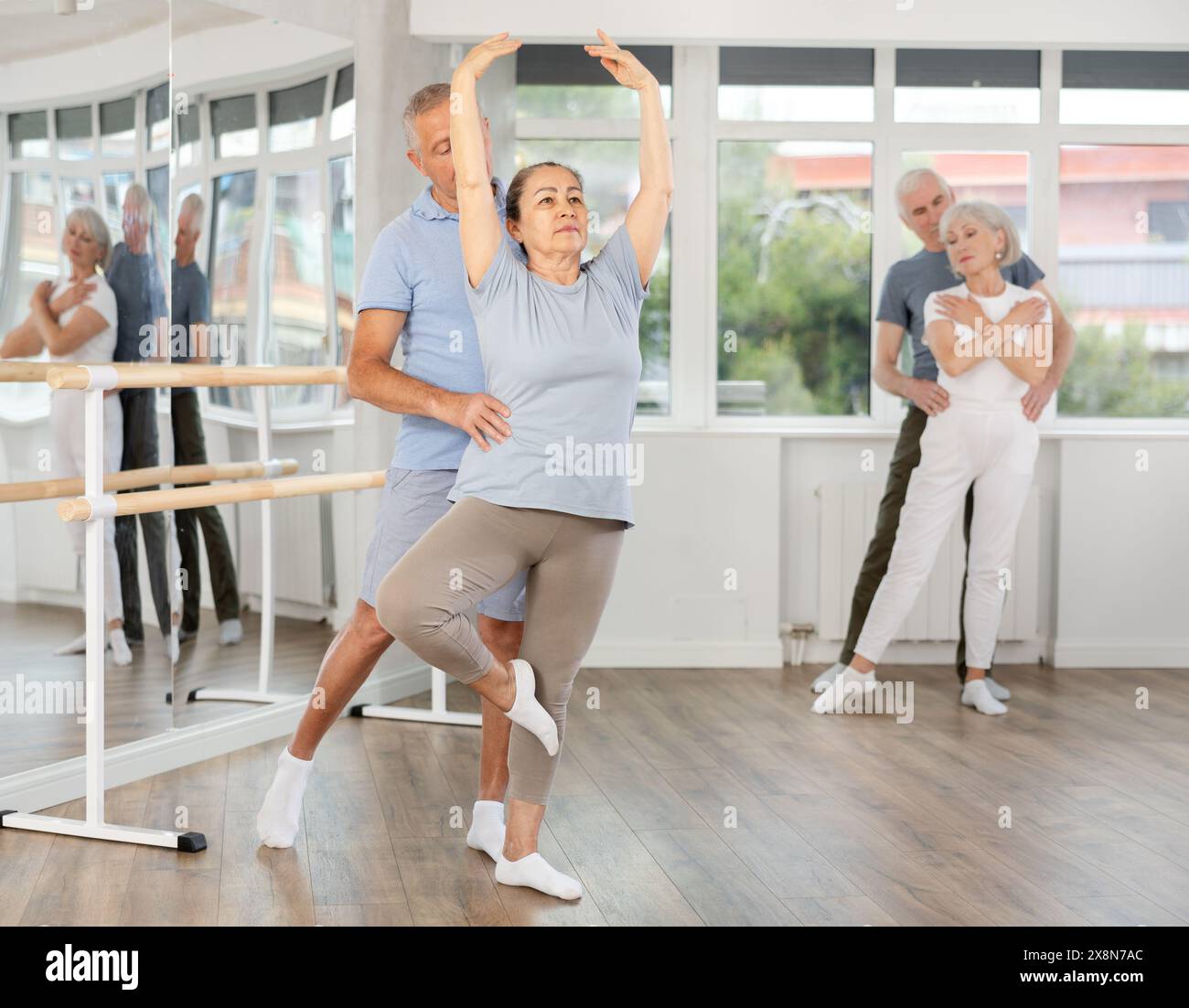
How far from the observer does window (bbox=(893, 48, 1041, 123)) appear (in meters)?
5.36

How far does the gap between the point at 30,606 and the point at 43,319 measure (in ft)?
2.22

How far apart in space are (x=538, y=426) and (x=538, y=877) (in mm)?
873

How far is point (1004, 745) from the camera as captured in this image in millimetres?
4027

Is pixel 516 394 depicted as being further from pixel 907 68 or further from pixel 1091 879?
pixel 907 68

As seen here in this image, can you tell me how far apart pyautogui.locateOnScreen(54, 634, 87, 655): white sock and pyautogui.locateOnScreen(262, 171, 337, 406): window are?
1002mm

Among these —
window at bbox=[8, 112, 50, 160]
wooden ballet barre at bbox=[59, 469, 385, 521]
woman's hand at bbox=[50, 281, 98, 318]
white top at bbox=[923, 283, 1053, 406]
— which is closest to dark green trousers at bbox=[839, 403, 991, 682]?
white top at bbox=[923, 283, 1053, 406]

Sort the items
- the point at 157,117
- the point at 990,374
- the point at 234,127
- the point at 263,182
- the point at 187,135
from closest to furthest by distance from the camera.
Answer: the point at 157,117
the point at 187,135
the point at 234,127
the point at 263,182
the point at 990,374

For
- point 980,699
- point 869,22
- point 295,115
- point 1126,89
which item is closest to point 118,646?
point 295,115

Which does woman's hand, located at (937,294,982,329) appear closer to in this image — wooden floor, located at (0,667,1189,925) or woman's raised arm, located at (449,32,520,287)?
wooden floor, located at (0,667,1189,925)

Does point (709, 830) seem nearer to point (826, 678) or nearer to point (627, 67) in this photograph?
point (627, 67)

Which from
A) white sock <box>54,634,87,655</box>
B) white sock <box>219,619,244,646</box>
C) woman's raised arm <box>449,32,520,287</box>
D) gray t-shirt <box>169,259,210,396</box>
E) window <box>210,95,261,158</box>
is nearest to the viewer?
woman's raised arm <box>449,32,520,287</box>

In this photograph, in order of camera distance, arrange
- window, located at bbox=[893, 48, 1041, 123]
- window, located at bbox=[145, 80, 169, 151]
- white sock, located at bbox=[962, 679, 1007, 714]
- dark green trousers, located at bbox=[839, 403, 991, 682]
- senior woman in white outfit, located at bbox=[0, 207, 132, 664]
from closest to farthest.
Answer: senior woman in white outfit, located at bbox=[0, 207, 132, 664]
window, located at bbox=[145, 80, 169, 151]
white sock, located at bbox=[962, 679, 1007, 714]
dark green trousers, located at bbox=[839, 403, 991, 682]
window, located at bbox=[893, 48, 1041, 123]

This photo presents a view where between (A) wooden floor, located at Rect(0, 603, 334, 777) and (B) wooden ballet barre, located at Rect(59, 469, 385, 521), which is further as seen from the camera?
(A) wooden floor, located at Rect(0, 603, 334, 777)

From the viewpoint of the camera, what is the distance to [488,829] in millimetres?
2994
